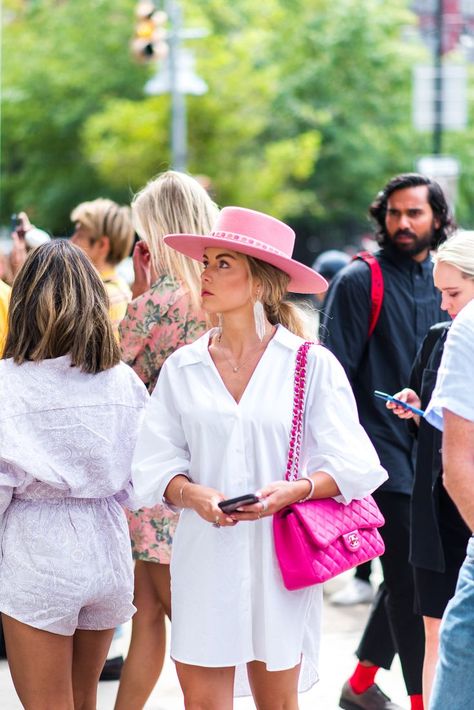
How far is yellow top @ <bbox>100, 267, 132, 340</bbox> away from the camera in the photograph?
5.93 metres

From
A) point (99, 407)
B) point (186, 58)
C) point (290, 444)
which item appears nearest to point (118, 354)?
point (99, 407)

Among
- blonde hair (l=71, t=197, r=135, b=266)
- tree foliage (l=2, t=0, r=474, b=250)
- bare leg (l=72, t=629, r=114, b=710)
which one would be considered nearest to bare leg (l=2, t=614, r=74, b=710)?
bare leg (l=72, t=629, r=114, b=710)

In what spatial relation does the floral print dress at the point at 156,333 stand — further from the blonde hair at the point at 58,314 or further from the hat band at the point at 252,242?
the hat band at the point at 252,242

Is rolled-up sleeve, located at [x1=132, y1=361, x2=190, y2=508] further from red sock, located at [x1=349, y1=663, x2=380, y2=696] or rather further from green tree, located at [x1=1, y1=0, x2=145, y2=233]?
green tree, located at [x1=1, y1=0, x2=145, y2=233]

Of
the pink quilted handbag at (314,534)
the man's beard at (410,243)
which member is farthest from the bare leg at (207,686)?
the man's beard at (410,243)

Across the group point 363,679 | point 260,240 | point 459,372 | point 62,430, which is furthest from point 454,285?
point 363,679

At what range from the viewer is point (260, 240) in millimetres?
3578

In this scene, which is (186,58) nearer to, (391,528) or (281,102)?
(281,102)

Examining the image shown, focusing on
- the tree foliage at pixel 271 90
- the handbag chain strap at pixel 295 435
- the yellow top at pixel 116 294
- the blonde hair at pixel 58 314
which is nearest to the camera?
the handbag chain strap at pixel 295 435

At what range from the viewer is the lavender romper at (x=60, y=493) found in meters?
3.59

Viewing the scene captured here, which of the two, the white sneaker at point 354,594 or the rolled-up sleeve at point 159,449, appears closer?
the rolled-up sleeve at point 159,449

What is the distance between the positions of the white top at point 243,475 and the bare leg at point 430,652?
101 cm

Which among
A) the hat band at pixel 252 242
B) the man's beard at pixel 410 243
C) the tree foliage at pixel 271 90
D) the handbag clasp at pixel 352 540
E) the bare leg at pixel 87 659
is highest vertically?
the hat band at pixel 252 242

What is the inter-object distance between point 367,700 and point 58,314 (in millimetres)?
2407
